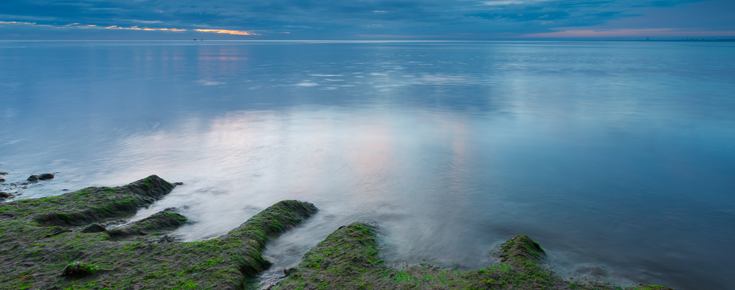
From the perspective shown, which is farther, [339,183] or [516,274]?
[339,183]

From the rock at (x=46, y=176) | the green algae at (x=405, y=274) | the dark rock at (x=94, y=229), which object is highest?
the green algae at (x=405, y=274)

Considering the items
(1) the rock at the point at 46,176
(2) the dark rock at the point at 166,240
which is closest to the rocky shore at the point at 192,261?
(2) the dark rock at the point at 166,240

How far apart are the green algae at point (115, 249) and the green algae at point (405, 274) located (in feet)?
1.64

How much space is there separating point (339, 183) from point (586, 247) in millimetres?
3291

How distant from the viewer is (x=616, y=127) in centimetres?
988

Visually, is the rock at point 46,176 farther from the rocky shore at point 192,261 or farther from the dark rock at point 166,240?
the dark rock at point 166,240

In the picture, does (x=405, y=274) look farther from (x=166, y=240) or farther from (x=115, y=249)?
(x=115, y=249)

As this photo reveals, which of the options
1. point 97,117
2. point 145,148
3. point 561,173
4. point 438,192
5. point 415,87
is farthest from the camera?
point 415,87

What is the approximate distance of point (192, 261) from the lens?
3232 millimetres

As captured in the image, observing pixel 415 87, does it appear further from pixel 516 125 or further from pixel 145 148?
pixel 145 148

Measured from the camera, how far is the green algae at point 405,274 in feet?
10.3

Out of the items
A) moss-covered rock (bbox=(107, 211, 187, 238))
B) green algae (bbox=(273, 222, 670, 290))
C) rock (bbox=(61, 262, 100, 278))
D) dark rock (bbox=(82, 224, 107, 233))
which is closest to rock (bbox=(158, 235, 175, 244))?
moss-covered rock (bbox=(107, 211, 187, 238))

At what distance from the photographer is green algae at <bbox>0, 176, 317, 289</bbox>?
2957 mm

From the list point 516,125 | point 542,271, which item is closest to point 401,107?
point 516,125
